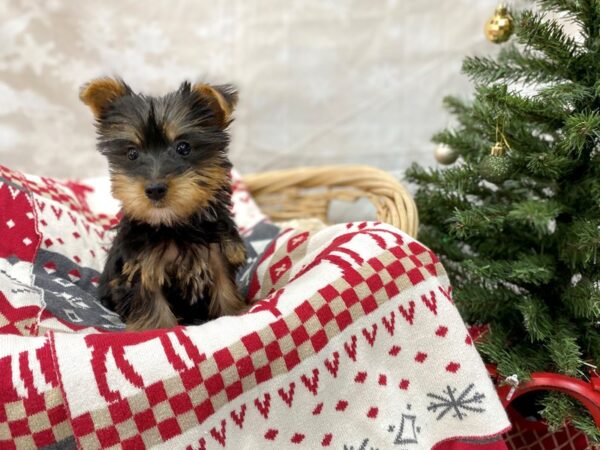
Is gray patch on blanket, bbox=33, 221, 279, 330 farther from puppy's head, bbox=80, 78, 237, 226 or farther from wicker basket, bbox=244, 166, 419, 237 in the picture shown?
wicker basket, bbox=244, 166, 419, 237

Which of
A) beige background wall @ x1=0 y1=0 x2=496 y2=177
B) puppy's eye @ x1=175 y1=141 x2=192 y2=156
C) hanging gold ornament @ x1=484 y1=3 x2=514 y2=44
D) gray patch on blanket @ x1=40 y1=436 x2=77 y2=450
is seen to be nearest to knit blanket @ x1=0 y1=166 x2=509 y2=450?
gray patch on blanket @ x1=40 y1=436 x2=77 y2=450

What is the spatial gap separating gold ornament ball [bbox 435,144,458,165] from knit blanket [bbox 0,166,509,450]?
59 cm

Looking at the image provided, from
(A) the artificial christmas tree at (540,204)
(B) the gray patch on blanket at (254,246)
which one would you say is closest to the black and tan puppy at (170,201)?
(B) the gray patch on blanket at (254,246)

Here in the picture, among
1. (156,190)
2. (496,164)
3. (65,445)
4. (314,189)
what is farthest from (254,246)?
(65,445)

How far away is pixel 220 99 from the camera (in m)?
1.50

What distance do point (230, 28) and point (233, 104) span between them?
5.05ft

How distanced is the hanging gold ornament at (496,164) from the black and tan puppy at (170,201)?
29.4 inches

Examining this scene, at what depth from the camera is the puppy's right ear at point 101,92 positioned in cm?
154

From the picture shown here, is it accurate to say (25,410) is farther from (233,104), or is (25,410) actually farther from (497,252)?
(497,252)

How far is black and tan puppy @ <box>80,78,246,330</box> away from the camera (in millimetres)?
1419

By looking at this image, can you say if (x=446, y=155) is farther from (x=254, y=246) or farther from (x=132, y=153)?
(x=132, y=153)

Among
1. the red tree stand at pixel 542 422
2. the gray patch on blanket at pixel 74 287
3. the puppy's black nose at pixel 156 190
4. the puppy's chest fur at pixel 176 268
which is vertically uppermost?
the puppy's black nose at pixel 156 190

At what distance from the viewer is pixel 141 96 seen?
61.4 inches

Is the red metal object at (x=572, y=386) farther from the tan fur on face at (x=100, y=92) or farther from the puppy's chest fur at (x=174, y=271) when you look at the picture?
the tan fur on face at (x=100, y=92)
